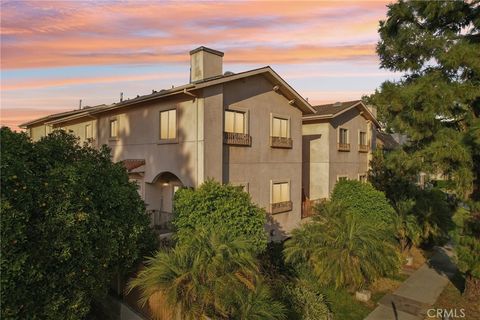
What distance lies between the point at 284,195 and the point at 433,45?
1060cm

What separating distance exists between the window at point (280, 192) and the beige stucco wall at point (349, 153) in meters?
5.43

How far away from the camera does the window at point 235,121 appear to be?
53.3 ft

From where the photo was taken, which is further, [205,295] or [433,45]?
[433,45]

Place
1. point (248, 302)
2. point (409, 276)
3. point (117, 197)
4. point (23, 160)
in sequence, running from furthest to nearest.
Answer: point (409, 276) < point (117, 197) < point (248, 302) < point (23, 160)

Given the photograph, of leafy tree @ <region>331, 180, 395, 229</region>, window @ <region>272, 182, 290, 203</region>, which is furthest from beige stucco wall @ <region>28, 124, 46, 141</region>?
leafy tree @ <region>331, 180, 395, 229</region>

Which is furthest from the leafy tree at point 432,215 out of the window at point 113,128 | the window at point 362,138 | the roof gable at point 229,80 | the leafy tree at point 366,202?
the window at point 113,128

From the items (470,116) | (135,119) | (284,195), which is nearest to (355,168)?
(284,195)

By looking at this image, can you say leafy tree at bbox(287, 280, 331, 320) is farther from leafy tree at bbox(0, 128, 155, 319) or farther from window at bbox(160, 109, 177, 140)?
window at bbox(160, 109, 177, 140)

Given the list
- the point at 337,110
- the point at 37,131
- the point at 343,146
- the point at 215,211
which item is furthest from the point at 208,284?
the point at 37,131

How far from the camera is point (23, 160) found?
7.92 m

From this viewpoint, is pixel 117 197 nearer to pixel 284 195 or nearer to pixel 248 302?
pixel 248 302

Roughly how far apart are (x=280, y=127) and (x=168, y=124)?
263 inches

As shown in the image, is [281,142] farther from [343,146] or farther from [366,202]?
[343,146]

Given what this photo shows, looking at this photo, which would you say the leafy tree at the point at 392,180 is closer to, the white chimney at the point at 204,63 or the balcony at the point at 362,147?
the balcony at the point at 362,147
